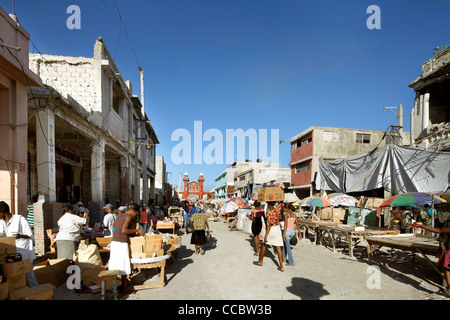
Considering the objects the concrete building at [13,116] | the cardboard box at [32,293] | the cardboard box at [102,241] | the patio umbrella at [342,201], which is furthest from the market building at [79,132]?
the patio umbrella at [342,201]

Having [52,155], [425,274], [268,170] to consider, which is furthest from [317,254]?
[268,170]

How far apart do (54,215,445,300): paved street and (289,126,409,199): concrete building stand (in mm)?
15651

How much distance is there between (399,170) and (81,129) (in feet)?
51.5

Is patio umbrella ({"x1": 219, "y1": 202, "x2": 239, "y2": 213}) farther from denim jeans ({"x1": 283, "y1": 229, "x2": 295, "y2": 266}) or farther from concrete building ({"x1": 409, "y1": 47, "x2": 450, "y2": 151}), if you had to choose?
concrete building ({"x1": 409, "y1": 47, "x2": 450, "y2": 151})

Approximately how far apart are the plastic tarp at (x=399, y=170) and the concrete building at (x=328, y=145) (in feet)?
18.9

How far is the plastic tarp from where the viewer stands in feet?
39.1

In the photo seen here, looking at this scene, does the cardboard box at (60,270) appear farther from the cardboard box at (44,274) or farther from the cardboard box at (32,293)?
the cardboard box at (32,293)

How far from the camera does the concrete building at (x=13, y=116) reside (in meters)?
6.16

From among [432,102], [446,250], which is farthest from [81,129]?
[432,102]

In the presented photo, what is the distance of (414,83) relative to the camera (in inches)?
571

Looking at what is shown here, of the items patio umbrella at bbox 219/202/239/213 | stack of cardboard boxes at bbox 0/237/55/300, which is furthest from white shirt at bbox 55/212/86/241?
patio umbrella at bbox 219/202/239/213

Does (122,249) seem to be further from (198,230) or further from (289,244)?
(289,244)

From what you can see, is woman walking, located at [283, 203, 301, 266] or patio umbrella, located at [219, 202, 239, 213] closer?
woman walking, located at [283, 203, 301, 266]

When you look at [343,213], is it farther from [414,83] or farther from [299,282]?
[299,282]
